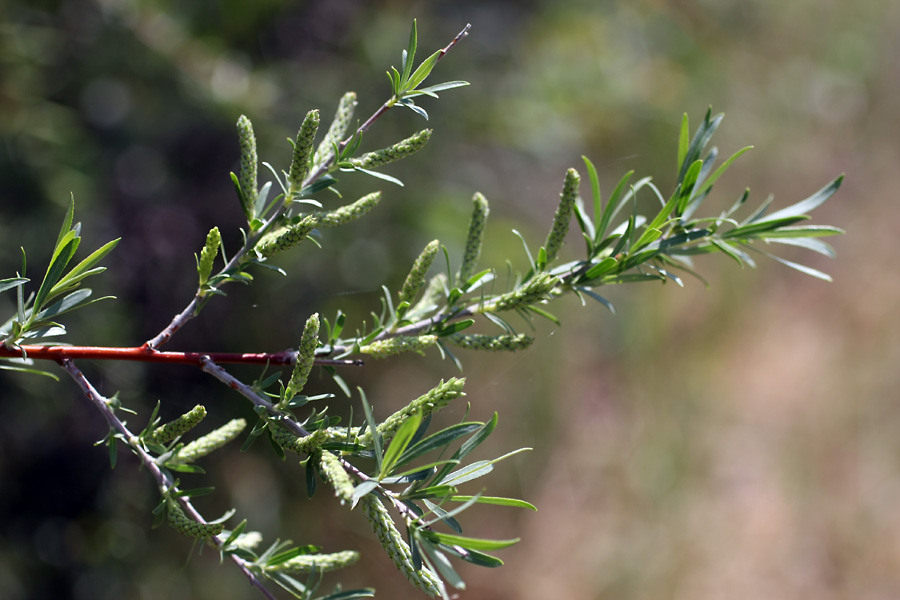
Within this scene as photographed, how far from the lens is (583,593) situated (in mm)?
2471

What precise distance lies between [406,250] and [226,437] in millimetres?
1206

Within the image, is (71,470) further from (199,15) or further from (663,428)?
(663,428)

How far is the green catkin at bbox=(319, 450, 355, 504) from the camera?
35cm

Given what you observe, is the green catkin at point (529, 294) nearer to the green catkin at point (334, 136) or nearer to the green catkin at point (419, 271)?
the green catkin at point (419, 271)

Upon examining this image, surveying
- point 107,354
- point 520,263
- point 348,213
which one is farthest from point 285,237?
point 520,263

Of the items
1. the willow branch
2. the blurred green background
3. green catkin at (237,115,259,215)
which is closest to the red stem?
the willow branch

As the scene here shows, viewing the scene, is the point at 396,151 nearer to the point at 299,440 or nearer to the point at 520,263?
the point at 299,440

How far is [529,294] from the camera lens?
19.1 inches

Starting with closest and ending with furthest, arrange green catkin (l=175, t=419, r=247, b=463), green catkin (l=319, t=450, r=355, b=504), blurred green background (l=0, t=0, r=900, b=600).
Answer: green catkin (l=319, t=450, r=355, b=504) → green catkin (l=175, t=419, r=247, b=463) → blurred green background (l=0, t=0, r=900, b=600)

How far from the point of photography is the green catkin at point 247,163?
471 millimetres

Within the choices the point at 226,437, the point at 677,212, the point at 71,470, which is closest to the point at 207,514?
the point at 71,470

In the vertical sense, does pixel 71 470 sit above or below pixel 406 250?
below

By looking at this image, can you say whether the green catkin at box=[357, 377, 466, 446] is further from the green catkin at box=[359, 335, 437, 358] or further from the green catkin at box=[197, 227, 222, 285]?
the green catkin at box=[197, 227, 222, 285]

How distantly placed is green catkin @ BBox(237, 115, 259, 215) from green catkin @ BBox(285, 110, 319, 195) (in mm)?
31
